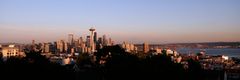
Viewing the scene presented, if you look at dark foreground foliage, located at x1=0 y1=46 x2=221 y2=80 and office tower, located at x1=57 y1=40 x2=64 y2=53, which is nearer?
dark foreground foliage, located at x1=0 y1=46 x2=221 y2=80

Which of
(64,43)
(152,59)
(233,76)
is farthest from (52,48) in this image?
(152,59)

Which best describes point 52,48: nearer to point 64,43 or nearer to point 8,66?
point 64,43

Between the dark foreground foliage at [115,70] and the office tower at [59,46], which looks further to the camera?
the office tower at [59,46]

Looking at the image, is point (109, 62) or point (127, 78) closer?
point (127, 78)

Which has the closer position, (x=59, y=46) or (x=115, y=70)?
(x=115, y=70)

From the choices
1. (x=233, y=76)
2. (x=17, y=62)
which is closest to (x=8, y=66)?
(x=17, y=62)

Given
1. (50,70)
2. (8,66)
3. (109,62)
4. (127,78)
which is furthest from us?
(109,62)

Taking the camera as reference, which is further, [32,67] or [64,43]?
[64,43]

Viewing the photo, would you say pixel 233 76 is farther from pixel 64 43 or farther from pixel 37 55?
pixel 64 43

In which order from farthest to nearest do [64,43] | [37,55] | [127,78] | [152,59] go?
[64,43] → [37,55] → [152,59] → [127,78]
